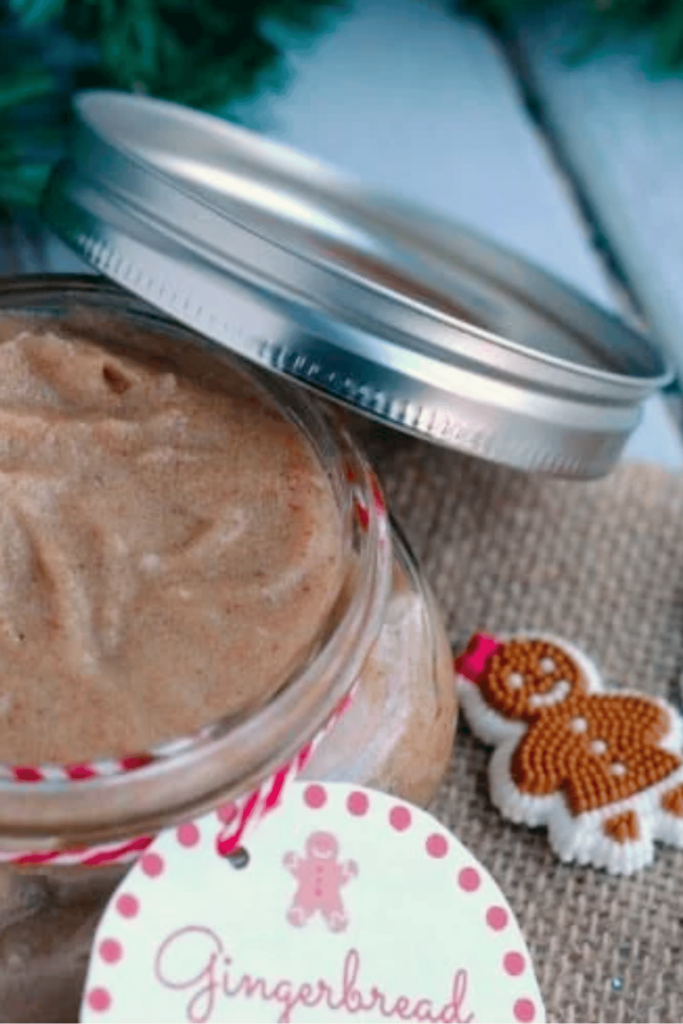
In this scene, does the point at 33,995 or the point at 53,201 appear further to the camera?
the point at 53,201

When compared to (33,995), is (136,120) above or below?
above

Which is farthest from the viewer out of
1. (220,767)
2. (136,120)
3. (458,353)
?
(136,120)

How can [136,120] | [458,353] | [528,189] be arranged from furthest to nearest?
[528,189], [136,120], [458,353]

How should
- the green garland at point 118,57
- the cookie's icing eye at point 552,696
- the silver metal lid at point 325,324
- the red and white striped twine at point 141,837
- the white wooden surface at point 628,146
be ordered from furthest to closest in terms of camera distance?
the white wooden surface at point 628,146, the green garland at point 118,57, the cookie's icing eye at point 552,696, the silver metal lid at point 325,324, the red and white striped twine at point 141,837

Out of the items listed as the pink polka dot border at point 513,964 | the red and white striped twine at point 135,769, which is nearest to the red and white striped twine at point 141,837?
the red and white striped twine at point 135,769

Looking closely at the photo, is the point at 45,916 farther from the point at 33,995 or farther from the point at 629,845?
the point at 629,845

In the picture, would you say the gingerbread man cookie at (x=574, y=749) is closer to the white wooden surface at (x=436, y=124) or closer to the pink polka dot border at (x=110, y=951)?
the pink polka dot border at (x=110, y=951)

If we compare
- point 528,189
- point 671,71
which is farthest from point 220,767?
point 671,71
